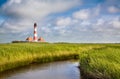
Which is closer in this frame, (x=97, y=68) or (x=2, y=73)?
(x=97, y=68)

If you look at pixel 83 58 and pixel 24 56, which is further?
pixel 24 56

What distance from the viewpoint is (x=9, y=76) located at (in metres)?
19.5

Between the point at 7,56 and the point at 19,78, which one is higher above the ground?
the point at 7,56

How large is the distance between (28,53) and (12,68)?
18.5 ft

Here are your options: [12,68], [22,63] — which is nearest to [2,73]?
[12,68]

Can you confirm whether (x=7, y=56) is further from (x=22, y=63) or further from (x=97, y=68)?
(x=97, y=68)

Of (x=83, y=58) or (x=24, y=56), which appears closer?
(x=83, y=58)

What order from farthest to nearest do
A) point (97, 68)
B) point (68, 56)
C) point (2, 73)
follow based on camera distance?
point (68, 56)
point (2, 73)
point (97, 68)

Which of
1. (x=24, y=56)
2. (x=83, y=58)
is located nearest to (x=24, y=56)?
(x=24, y=56)

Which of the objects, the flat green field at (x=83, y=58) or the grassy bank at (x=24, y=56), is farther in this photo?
the grassy bank at (x=24, y=56)

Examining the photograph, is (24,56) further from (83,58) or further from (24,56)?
(83,58)

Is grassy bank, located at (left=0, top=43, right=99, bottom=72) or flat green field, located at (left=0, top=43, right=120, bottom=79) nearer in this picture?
flat green field, located at (left=0, top=43, right=120, bottom=79)

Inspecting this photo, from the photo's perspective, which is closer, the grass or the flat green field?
the flat green field

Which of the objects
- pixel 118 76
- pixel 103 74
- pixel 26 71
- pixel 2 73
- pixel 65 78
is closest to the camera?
pixel 118 76
